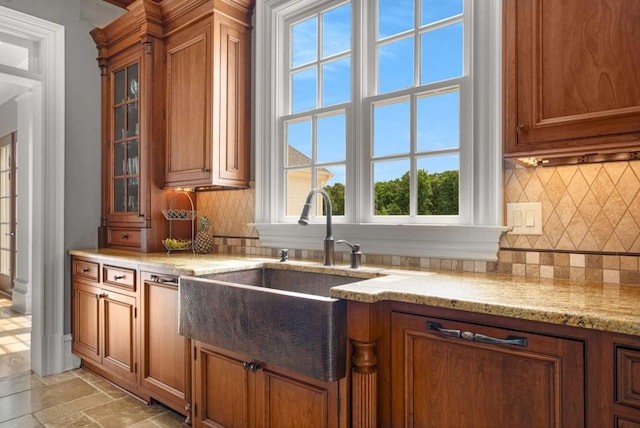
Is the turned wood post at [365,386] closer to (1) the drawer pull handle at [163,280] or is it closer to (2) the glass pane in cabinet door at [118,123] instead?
(1) the drawer pull handle at [163,280]

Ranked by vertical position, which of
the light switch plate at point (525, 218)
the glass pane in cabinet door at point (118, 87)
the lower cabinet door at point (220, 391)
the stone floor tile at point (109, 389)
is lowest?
the stone floor tile at point (109, 389)

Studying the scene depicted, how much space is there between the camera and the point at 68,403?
255cm

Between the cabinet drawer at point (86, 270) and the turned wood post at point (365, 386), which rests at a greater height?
the cabinet drawer at point (86, 270)

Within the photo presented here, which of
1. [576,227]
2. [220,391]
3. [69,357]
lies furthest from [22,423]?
[576,227]

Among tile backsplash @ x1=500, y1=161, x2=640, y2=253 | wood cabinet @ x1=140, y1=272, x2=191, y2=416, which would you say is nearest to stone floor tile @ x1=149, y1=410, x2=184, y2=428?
wood cabinet @ x1=140, y1=272, x2=191, y2=416

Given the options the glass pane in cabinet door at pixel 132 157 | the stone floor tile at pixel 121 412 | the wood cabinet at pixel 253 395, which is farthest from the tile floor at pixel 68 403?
the glass pane in cabinet door at pixel 132 157

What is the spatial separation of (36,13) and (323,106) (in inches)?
87.6

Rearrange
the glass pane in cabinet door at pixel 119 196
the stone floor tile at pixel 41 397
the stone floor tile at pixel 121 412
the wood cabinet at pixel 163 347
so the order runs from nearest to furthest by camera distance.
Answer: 1. the wood cabinet at pixel 163 347
2. the stone floor tile at pixel 121 412
3. the stone floor tile at pixel 41 397
4. the glass pane in cabinet door at pixel 119 196

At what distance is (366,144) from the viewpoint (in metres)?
2.40

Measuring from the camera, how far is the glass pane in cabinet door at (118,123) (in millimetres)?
3289

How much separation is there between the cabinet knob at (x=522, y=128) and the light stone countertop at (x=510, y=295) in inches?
21.9

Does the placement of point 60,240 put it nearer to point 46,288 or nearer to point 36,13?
point 46,288

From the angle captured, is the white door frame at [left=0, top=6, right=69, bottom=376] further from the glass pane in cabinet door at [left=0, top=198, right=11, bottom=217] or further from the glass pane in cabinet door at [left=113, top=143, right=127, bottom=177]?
the glass pane in cabinet door at [left=0, top=198, right=11, bottom=217]

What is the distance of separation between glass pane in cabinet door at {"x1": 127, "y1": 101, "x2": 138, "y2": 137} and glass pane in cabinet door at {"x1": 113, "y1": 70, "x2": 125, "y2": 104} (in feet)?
0.49
